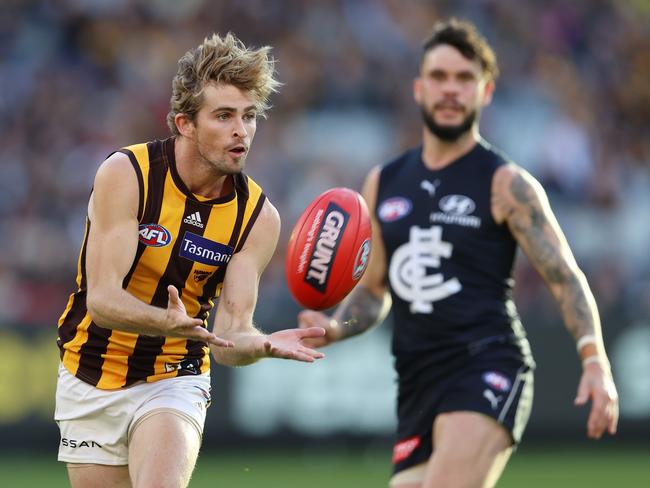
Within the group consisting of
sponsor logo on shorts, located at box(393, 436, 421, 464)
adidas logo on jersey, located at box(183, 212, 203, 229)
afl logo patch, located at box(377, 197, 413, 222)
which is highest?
afl logo patch, located at box(377, 197, 413, 222)

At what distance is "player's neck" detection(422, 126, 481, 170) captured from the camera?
6316mm

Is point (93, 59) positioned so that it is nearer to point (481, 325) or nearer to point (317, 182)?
point (317, 182)

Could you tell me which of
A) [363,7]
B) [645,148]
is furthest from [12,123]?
[645,148]

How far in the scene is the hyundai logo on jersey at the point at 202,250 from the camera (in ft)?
17.3

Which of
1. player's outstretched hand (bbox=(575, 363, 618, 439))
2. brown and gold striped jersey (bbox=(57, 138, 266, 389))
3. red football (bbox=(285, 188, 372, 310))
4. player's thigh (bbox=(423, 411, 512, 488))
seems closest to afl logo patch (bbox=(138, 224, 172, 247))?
brown and gold striped jersey (bbox=(57, 138, 266, 389))

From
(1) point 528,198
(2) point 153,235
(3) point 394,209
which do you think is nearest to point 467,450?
(1) point 528,198

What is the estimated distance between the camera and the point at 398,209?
6.30 metres

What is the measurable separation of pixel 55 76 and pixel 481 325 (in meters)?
8.87

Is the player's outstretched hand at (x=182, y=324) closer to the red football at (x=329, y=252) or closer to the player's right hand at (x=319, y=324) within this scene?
the red football at (x=329, y=252)

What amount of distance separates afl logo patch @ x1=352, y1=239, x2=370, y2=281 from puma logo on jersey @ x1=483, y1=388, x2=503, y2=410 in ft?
2.63

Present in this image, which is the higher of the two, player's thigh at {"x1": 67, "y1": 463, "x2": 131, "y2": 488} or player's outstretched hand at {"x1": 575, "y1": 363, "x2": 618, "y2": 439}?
player's outstretched hand at {"x1": 575, "y1": 363, "x2": 618, "y2": 439}

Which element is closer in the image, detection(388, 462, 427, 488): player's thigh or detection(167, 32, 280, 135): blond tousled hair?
detection(167, 32, 280, 135): blond tousled hair

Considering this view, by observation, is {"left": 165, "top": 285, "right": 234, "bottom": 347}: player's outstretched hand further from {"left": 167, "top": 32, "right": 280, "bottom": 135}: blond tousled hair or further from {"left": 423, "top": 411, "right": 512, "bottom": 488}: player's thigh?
{"left": 423, "top": 411, "right": 512, "bottom": 488}: player's thigh

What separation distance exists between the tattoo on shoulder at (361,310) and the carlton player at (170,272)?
43.2 inches
